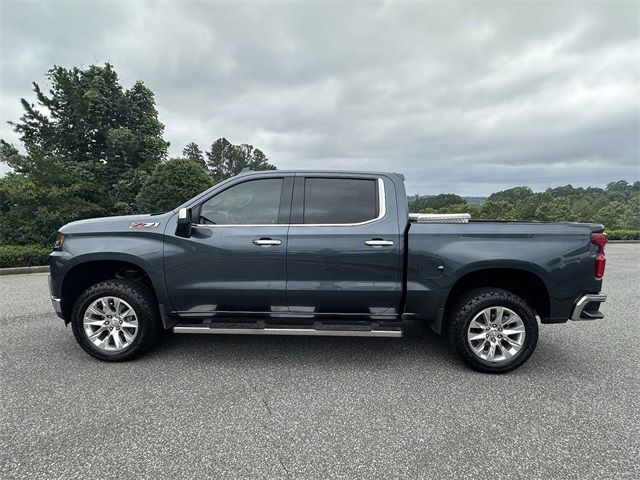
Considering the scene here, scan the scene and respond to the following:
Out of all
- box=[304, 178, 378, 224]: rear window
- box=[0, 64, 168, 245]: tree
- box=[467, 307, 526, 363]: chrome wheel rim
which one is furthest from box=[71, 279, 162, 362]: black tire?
box=[0, 64, 168, 245]: tree

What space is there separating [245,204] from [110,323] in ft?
5.78

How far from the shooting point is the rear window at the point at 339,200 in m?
3.29

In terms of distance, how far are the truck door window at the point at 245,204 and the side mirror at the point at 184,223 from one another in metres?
0.16

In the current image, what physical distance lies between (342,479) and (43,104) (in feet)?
73.7

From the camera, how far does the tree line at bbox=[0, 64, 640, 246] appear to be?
10.1 meters

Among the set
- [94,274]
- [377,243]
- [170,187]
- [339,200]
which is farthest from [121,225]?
[170,187]

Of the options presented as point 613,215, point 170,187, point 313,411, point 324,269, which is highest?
point 170,187

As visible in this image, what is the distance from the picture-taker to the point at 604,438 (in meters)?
2.30

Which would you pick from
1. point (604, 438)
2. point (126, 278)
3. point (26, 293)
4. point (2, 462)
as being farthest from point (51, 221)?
point (604, 438)

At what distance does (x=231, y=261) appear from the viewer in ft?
10.6

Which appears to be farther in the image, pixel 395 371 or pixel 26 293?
pixel 26 293

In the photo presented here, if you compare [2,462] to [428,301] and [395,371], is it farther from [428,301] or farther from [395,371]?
[428,301]

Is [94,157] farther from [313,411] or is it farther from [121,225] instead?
[313,411]

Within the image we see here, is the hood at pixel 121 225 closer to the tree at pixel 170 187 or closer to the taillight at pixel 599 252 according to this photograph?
the taillight at pixel 599 252
